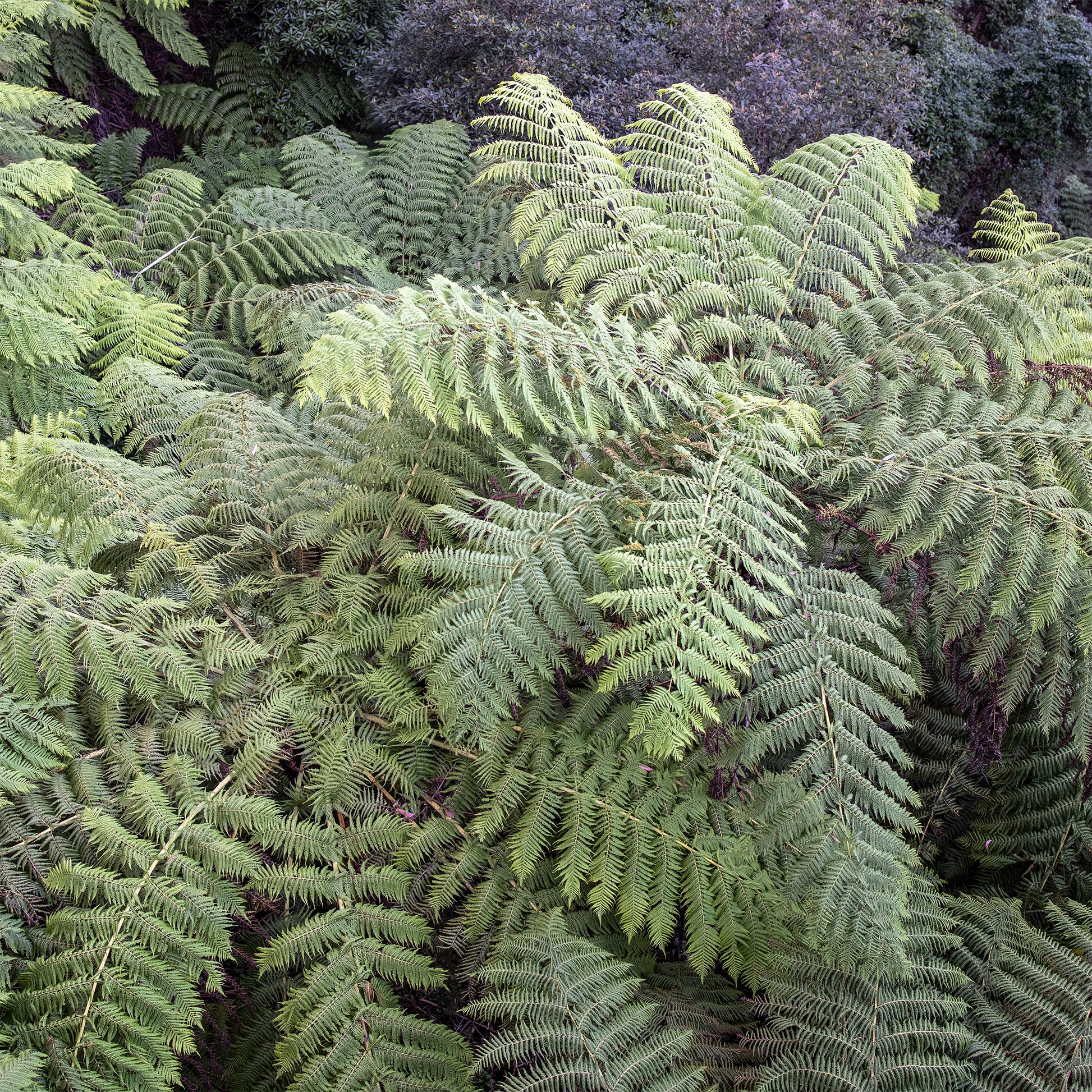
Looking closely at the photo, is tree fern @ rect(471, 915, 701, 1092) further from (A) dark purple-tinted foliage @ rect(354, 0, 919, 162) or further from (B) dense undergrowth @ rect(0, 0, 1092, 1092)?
(A) dark purple-tinted foliage @ rect(354, 0, 919, 162)

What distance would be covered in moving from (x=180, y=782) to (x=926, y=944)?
1899 mm

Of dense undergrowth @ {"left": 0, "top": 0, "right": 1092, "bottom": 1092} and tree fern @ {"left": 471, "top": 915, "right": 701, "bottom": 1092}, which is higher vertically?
dense undergrowth @ {"left": 0, "top": 0, "right": 1092, "bottom": 1092}

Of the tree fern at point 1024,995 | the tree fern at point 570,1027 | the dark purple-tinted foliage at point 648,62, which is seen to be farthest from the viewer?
the dark purple-tinted foliage at point 648,62

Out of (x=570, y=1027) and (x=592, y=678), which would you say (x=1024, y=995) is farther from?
(x=592, y=678)

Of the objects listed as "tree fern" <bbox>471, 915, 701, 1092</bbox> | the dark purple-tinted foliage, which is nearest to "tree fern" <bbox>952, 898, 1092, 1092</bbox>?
"tree fern" <bbox>471, 915, 701, 1092</bbox>

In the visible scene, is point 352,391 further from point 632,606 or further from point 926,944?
point 926,944

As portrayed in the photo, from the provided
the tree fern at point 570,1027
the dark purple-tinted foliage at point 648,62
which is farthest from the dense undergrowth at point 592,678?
the dark purple-tinted foliage at point 648,62

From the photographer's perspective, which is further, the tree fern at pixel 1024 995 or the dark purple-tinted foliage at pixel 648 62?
the dark purple-tinted foliage at pixel 648 62

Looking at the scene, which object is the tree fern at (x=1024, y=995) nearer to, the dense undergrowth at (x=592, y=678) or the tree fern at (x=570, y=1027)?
the dense undergrowth at (x=592, y=678)

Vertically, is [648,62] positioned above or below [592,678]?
above

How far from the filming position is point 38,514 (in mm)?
2154

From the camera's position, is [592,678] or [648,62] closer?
[592,678]

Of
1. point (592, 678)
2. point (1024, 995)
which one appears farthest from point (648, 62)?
point (1024, 995)

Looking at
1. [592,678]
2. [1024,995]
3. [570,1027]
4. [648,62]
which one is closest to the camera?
[570,1027]
